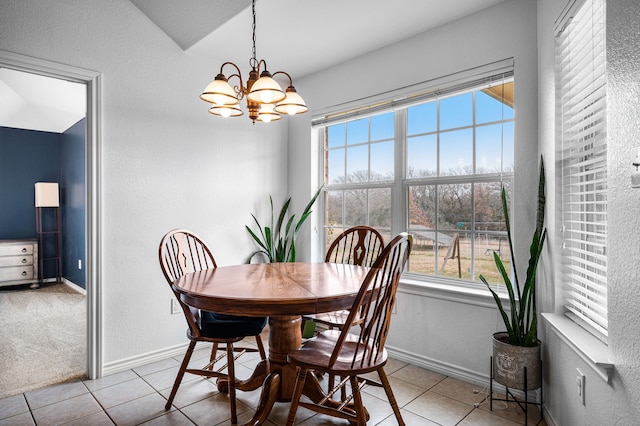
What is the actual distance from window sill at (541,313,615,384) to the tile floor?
1.97 feet

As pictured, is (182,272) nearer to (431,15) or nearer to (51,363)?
(51,363)

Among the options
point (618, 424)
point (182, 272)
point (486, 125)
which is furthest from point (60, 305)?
point (618, 424)

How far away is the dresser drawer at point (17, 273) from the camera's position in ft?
17.6

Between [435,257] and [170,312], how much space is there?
83.5 inches

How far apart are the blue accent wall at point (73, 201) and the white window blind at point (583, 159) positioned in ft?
18.1

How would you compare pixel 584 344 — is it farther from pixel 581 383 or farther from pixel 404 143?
pixel 404 143

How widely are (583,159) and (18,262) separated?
6732mm

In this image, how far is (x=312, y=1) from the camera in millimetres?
2484

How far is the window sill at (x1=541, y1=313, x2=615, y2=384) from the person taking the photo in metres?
1.36

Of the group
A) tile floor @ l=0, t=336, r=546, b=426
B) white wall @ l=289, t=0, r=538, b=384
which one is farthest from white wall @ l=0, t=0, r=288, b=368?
white wall @ l=289, t=0, r=538, b=384

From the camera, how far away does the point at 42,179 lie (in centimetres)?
602

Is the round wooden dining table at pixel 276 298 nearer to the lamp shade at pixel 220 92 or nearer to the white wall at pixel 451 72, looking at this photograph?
the white wall at pixel 451 72

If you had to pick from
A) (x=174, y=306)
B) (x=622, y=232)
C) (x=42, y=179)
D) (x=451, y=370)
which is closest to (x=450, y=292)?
(x=451, y=370)

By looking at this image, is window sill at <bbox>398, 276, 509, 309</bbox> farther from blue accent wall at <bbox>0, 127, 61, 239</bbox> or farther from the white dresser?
blue accent wall at <bbox>0, 127, 61, 239</bbox>
